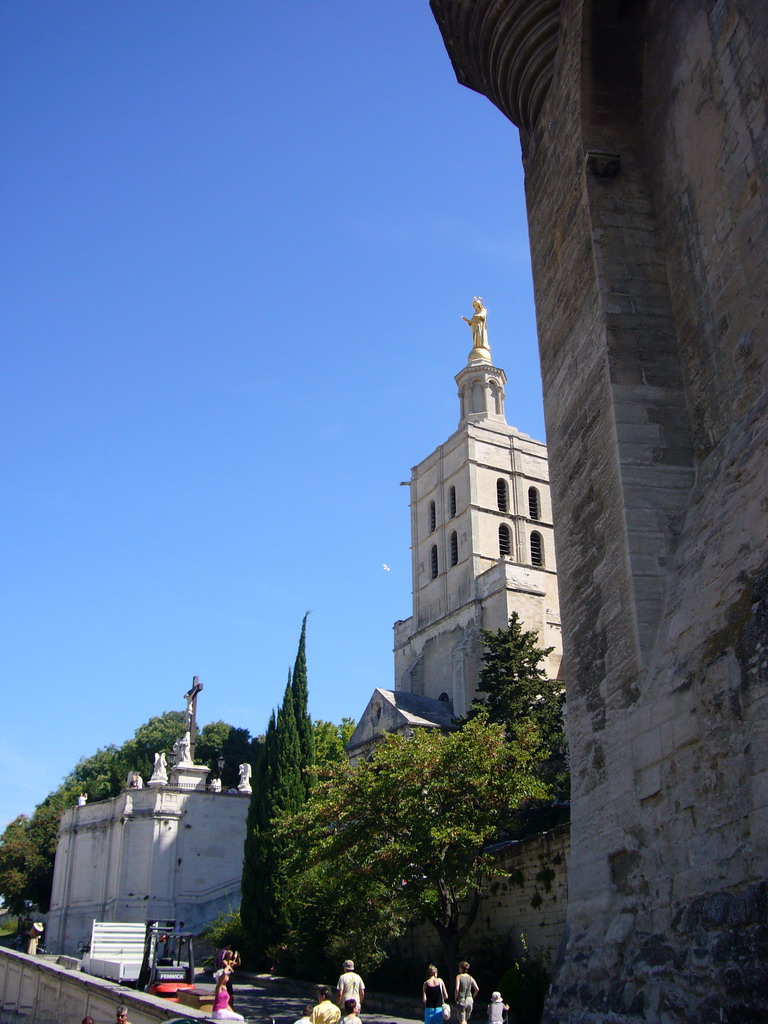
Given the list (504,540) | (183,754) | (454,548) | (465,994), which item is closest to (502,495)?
(504,540)

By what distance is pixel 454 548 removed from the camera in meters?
53.4

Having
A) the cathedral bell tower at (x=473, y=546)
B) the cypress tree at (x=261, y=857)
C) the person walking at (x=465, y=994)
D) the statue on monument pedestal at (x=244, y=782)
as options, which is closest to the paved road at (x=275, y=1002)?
the cypress tree at (x=261, y=857)

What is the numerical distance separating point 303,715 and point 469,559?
21.7m

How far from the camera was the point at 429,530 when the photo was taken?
186 ft

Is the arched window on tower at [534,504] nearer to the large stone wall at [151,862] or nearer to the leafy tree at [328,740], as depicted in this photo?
the leafy tree at [328,740]

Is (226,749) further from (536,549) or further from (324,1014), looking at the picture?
(324,1014)

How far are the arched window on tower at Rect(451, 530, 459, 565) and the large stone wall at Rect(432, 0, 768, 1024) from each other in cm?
4453

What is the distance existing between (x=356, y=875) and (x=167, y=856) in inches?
915

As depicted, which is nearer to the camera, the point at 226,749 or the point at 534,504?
the point at 534,504

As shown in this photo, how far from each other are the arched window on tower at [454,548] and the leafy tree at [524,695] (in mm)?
16009

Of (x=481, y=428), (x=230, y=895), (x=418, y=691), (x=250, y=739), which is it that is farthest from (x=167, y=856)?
(x=481, y=428)

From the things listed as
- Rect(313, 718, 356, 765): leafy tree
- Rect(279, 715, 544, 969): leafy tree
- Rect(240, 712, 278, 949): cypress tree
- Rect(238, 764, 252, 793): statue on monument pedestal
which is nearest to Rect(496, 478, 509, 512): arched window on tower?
Rect(313, 718, 356, 765): leafy tree

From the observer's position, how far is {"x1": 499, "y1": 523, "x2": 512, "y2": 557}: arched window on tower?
5245 centimetres

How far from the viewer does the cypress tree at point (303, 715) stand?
29703mm
